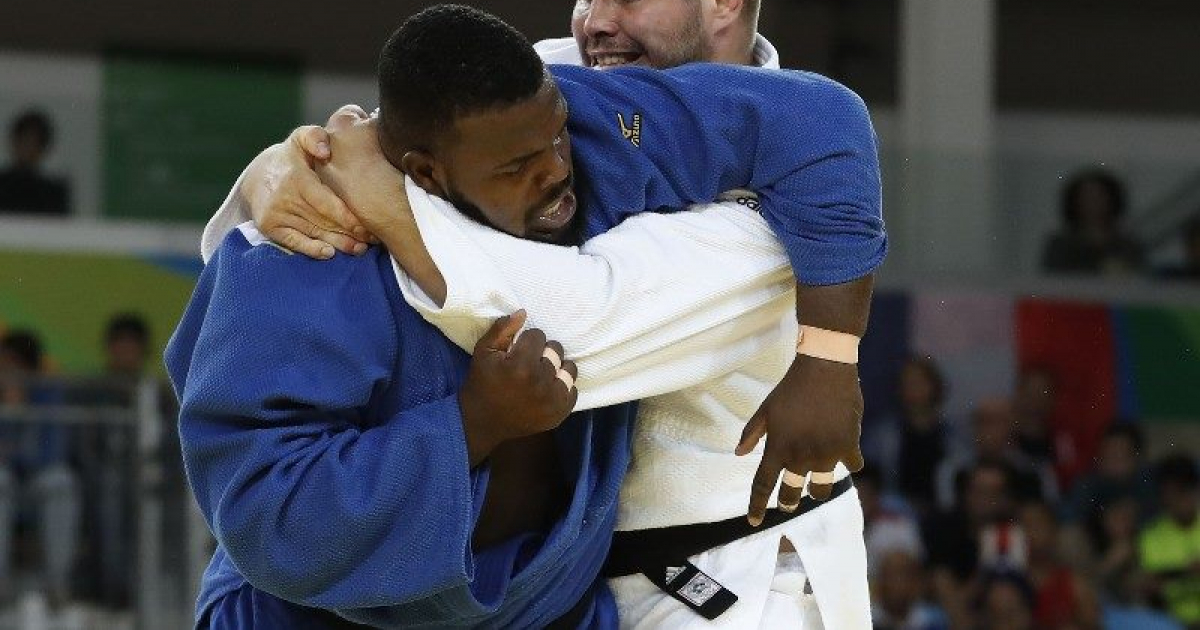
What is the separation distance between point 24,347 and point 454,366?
617 cm

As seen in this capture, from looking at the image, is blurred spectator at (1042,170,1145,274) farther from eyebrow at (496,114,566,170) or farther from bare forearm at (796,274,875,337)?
eyebrow at (496,114,566,170)

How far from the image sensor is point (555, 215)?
237 centimetres

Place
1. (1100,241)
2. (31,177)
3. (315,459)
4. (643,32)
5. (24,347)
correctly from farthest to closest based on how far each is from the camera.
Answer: (1100,241) < (31,177) < (24,347) < (643,32) < (315,459)

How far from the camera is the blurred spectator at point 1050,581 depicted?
8.07 metres

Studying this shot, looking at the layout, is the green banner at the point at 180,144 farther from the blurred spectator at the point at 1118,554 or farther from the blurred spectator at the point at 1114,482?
the blurred spectator at the point at 1118,554

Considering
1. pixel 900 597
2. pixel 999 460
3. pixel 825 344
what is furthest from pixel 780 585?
pixel 999 460

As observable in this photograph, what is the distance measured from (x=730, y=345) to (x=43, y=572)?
497 cm

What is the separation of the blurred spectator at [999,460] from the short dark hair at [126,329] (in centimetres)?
341

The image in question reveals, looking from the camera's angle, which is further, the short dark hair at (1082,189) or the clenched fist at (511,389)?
the short dark hair at (1082,189)

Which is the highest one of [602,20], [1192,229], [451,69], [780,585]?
[451,69]

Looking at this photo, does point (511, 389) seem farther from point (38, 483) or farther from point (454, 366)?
point (38, 483)

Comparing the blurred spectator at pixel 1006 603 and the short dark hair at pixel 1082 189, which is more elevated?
the short dark hair at pixel 1082 189

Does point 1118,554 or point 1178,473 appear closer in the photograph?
point 1118,554

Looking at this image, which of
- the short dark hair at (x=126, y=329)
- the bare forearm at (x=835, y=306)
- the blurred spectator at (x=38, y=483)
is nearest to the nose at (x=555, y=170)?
the bare forearm at (x=835, y=306)
